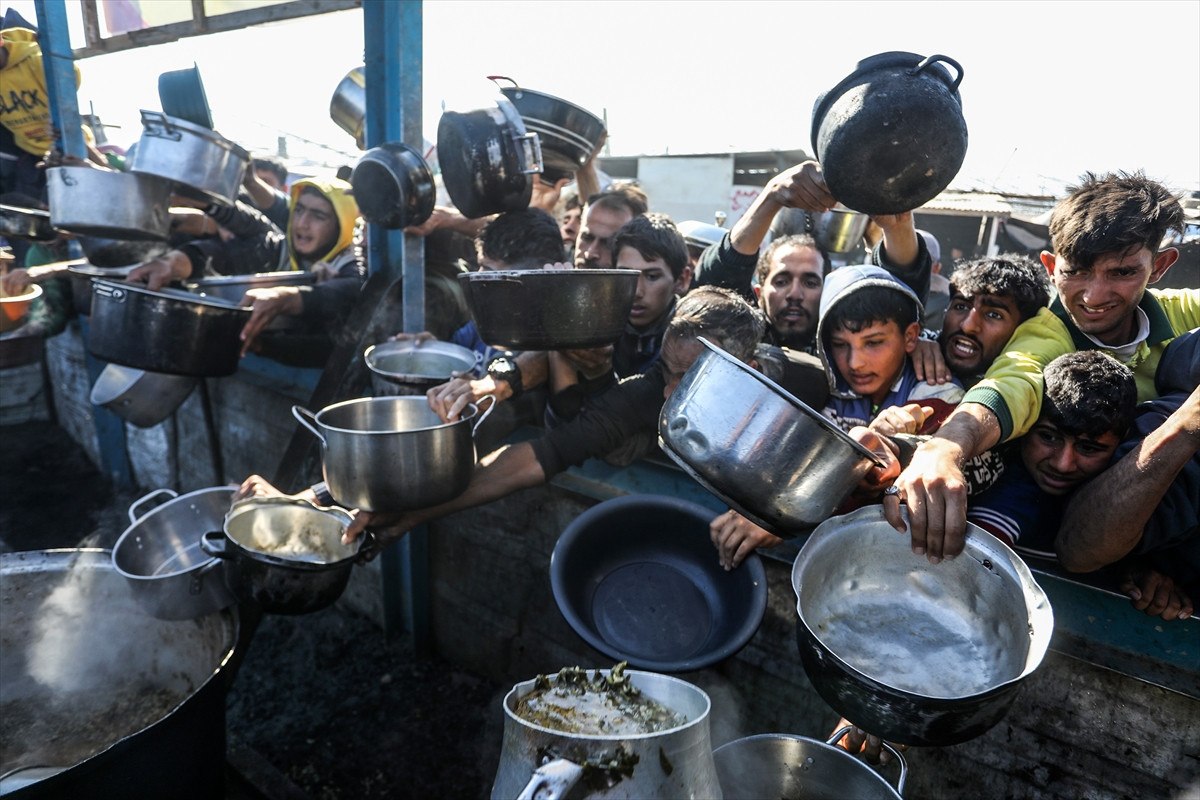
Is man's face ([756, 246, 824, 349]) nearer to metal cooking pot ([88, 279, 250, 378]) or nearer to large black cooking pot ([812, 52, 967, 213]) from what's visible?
large black cooking pot ([812, 52, 967, 213])

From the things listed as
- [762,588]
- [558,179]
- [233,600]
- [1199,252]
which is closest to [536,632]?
[233,600]

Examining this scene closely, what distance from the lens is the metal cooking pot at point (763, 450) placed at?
1463 millimetres

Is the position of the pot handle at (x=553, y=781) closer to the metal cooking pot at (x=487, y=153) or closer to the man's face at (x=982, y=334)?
the man's face at (x=982, y=334)

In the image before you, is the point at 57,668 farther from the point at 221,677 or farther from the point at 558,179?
the point at 558,179

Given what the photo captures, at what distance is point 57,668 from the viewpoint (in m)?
2.85

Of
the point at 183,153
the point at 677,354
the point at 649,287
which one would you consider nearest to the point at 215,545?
the point at 677,354

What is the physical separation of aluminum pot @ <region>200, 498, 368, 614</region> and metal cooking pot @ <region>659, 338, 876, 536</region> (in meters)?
1.39

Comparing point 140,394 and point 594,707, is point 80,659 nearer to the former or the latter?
point 140,394

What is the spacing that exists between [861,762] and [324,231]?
14.4 ft

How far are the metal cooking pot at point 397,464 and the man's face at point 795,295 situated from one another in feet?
4.70

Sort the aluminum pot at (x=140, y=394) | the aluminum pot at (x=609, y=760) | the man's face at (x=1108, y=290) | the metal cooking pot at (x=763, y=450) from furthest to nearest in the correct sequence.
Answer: the aluminum pot at (x=140, y=394)
the man's face at (x=1108, y=290)
the metal cooking pot at (x=763, y=450)
the aluminum pot at (x=609, y=760)

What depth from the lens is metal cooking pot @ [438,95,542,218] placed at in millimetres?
2676

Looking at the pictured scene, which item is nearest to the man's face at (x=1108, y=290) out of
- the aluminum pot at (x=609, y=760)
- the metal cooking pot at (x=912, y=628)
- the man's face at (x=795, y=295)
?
the man's face at (x=795, y=295)

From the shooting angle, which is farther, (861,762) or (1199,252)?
(1199,252)
